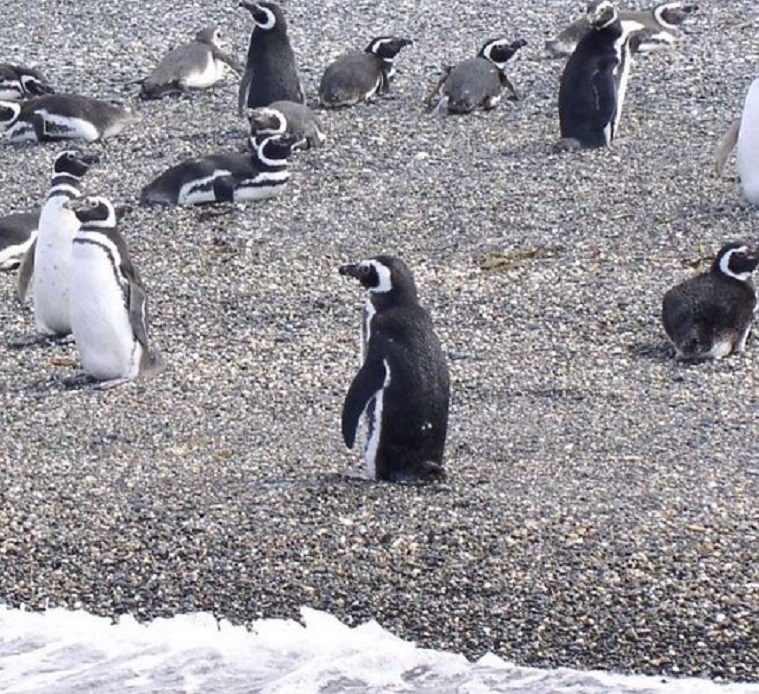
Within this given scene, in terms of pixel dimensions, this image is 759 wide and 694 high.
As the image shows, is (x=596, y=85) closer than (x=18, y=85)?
Yes

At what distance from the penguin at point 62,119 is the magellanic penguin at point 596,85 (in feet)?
9.51

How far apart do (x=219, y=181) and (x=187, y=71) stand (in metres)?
2.84

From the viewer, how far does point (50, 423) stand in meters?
7.96

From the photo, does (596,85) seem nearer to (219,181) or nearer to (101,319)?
(219,181)

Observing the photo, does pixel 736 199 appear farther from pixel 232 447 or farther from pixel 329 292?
pixel 232 447

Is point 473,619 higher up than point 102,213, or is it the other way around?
point 102,213

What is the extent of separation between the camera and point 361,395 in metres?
7.03

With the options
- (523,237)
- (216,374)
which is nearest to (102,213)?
(216,374)

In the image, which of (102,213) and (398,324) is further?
(102,213)

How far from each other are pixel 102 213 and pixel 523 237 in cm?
245

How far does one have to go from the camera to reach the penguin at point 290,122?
39.0 feet

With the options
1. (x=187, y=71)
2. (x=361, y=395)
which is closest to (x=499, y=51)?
(x=187, y=71)

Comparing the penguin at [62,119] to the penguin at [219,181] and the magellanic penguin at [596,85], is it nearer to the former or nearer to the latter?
the penguin at [219,181]

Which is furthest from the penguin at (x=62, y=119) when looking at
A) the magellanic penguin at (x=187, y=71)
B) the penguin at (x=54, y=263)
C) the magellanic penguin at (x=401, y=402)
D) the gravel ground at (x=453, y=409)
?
the magellanic penguin at (x=401, y=402)
